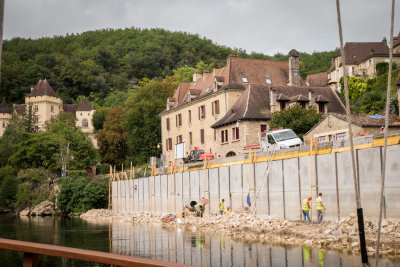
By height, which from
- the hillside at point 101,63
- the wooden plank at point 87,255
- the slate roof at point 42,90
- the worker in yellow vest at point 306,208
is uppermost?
the hillside at point 101,63

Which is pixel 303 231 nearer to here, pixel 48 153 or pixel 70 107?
pixel 48 153

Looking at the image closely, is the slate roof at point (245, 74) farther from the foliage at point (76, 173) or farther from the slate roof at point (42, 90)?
the slate roof at point (42, 90)

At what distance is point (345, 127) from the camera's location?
124ft

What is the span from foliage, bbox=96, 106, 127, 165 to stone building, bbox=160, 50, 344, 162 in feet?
64.5

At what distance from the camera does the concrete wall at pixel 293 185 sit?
23991 mm

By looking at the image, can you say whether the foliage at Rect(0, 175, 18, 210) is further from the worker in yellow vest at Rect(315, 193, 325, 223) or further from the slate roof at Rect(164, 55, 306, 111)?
the worker in yellow vest at Rect(315, 193, 325, 223)

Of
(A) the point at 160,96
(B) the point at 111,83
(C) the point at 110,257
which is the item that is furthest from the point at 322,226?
(B) the point at 111,83

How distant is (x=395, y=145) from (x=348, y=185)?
11.9ft

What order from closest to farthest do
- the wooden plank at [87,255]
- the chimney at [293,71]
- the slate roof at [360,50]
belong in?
the wooden plank at [87,255] → the chimney at [293,71] → the slate roof at [360,50]

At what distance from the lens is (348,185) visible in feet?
85.5

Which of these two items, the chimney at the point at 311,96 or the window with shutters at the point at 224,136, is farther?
the window with shutters at the point at 224,136

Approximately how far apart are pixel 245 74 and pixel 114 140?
125 feet

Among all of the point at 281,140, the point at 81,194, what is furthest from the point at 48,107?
the point at 281,140

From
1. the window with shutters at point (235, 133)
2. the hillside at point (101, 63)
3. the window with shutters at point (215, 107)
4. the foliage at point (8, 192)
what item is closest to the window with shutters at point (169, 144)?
the window with shutters at point (215, 107)
